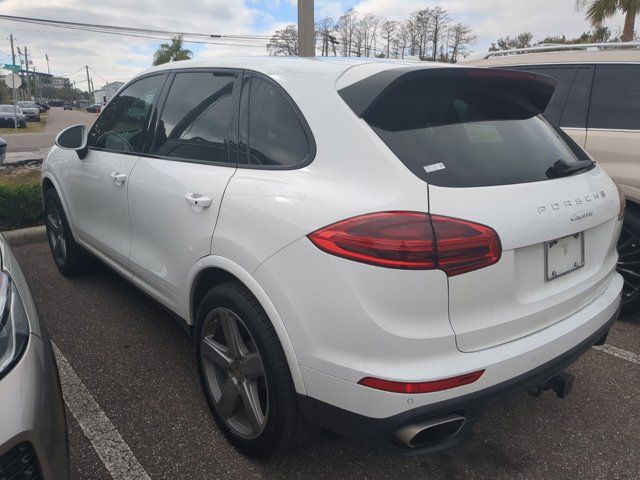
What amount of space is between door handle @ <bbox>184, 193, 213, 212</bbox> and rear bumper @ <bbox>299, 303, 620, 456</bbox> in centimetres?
95

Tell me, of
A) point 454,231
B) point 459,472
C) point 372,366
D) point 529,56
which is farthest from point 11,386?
point 529,56

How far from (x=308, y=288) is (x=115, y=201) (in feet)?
6.42

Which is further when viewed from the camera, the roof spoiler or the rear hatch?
the roof spoiler

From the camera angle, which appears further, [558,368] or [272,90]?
[272,90]

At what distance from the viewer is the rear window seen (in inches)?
71.2

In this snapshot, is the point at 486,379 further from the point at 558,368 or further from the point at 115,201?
the point at 115,201

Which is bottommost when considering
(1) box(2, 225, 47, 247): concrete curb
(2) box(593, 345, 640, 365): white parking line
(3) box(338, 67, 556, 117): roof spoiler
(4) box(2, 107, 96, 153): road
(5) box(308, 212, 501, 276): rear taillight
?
(2) box(593, 345, 640, 365): white parking line

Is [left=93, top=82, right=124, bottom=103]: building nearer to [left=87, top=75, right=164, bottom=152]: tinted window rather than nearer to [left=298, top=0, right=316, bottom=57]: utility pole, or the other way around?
[left=298, top=0, right=316, bottom=57]: utility pole

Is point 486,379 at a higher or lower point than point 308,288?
lower

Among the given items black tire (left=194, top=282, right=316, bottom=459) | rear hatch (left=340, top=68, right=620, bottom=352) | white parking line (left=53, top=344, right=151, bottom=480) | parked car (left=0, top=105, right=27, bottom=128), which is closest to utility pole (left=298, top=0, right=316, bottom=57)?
rear hatch (left=340, top=68, right=620, bottom=352)

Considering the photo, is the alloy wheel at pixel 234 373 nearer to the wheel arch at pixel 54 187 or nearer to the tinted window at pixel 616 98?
the wheel arch at pixel 54 187

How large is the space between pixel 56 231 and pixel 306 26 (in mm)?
6540

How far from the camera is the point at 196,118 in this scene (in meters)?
2.65

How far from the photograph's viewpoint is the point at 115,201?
10.5 feet
